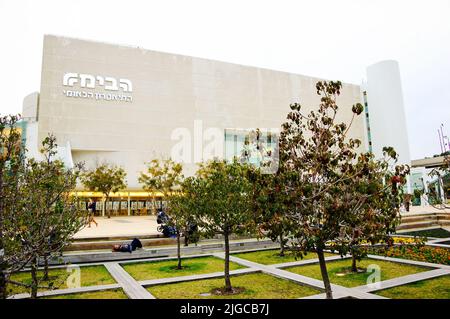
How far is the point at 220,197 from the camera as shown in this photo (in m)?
9.66

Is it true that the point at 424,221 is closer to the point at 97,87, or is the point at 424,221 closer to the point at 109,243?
the point at 109,243

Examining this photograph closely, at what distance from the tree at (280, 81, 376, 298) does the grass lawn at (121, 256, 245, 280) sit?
239 inches

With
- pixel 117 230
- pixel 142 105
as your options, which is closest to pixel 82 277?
pixel 117 230

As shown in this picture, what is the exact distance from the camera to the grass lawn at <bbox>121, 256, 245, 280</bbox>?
11.3 metres

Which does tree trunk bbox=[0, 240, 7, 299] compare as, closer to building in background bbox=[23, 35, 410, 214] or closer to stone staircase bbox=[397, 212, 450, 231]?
stone staircase bbox=[397, 212, 450, 231]

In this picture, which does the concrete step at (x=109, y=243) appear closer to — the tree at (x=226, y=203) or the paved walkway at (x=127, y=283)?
the paved walkway at (x=127, y=283)

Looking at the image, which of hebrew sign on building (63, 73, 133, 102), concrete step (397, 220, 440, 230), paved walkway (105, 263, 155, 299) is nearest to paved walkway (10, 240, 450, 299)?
paved walkway (105, 263, 155, 299)

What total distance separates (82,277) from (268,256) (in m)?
7.78

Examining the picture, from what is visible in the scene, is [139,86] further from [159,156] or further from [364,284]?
[364,284]

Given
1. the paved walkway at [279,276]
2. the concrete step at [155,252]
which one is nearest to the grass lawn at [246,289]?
the paved walkway at [279,276]

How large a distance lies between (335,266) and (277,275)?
2.61 metres

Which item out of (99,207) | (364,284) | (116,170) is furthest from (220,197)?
(99,207)

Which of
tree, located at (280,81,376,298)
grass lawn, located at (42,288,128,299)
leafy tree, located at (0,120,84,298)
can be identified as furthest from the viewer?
grass lawn, located at (42,288,128,299)

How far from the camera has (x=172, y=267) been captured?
40.9 feet
